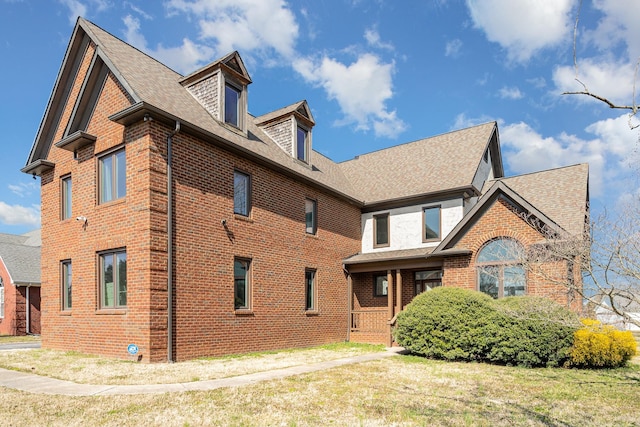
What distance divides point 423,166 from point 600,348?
36.3 feet

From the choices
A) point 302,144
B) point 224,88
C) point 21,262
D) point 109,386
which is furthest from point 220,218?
point 21,262

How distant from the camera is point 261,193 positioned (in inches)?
576

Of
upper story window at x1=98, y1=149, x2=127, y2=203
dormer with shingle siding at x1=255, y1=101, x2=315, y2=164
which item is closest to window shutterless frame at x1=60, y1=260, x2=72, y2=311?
upper story window at x1=98, y1=149, x2=127, y2=203

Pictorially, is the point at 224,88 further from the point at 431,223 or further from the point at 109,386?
the point at 431,223

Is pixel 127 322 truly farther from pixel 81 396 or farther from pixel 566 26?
pixel 566 26

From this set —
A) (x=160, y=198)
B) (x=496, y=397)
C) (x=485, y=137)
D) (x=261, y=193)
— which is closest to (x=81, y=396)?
(x=160, y=198)

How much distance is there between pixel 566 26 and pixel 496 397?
19.7ft

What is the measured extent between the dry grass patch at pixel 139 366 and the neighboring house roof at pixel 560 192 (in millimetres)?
8318

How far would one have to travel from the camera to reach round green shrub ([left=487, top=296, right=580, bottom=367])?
1109 centimetres

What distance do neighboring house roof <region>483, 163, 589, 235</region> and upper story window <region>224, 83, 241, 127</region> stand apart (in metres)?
9.19

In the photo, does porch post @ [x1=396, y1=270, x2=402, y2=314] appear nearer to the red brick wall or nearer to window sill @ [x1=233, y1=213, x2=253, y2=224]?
the red brick wall

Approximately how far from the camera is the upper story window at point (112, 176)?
39.7 feet

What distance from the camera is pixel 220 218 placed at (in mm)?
12891

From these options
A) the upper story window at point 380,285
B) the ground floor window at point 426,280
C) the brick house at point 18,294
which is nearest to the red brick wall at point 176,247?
the upper story window at point 380,285
